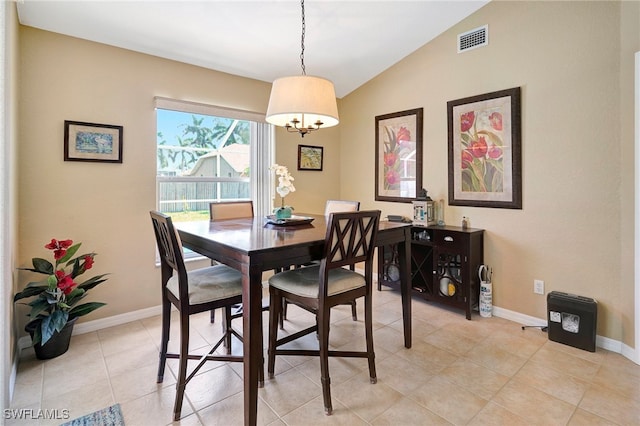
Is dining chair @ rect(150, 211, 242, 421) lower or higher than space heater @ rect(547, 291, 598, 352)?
Result: higher

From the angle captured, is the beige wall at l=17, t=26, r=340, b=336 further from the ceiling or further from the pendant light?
the pendant light

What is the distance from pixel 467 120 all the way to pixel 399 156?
89 cm

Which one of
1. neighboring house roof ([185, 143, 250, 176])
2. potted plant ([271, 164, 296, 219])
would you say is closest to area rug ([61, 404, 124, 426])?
potted plant ([271, 164, 296, 219])

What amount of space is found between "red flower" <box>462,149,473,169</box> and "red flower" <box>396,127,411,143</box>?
0.72 m

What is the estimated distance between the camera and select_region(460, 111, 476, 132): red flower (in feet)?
10.6

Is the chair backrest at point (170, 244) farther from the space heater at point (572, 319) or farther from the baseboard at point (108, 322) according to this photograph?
the space heater at point (572, 319)

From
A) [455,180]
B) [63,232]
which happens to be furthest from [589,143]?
[63,232]

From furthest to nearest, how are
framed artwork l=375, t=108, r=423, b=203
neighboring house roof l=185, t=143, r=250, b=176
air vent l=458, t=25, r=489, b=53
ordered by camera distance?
framed artwork l=375, t=108, r=423, b=203 < neighboring house roof l=185, t=143, r=250, b=176 < air vent l=458, t=25, r=489, b=53

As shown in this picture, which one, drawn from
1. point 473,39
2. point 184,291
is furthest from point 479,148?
point 184,291

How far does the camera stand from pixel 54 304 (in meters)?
2.31

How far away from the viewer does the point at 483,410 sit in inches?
71.5

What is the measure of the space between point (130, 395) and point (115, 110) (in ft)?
7.57

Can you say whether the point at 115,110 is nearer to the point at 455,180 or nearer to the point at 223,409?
the point at 223,409

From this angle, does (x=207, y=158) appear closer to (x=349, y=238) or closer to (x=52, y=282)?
(x=52, y=282)
